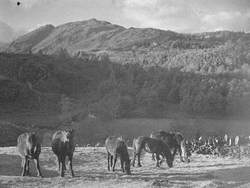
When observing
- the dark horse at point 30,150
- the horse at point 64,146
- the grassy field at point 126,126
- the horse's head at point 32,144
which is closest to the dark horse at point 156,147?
the horse at point 64,146

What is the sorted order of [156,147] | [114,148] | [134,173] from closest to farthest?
[134,173] → [114,148] → [156,147]

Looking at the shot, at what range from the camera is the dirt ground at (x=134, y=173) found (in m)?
14.9

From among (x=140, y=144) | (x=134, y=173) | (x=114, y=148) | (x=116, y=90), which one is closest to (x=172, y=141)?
(x=140, y=144)

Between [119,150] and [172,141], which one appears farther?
[172,141]

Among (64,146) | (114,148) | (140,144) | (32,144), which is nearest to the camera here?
(32,144)

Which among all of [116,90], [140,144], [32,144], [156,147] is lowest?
[156,147]

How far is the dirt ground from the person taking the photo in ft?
48.8

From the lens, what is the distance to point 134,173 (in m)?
17.1

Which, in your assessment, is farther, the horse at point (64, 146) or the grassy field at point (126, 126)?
the grassy field at point (126, 126)

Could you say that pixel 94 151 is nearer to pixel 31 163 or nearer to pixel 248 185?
pixel 31 163

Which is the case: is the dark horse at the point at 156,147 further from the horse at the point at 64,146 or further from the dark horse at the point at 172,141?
the horse at the point at 64,146

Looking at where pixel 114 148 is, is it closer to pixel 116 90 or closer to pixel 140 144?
pixel 140 144

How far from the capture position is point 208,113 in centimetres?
7519

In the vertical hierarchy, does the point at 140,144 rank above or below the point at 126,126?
below
